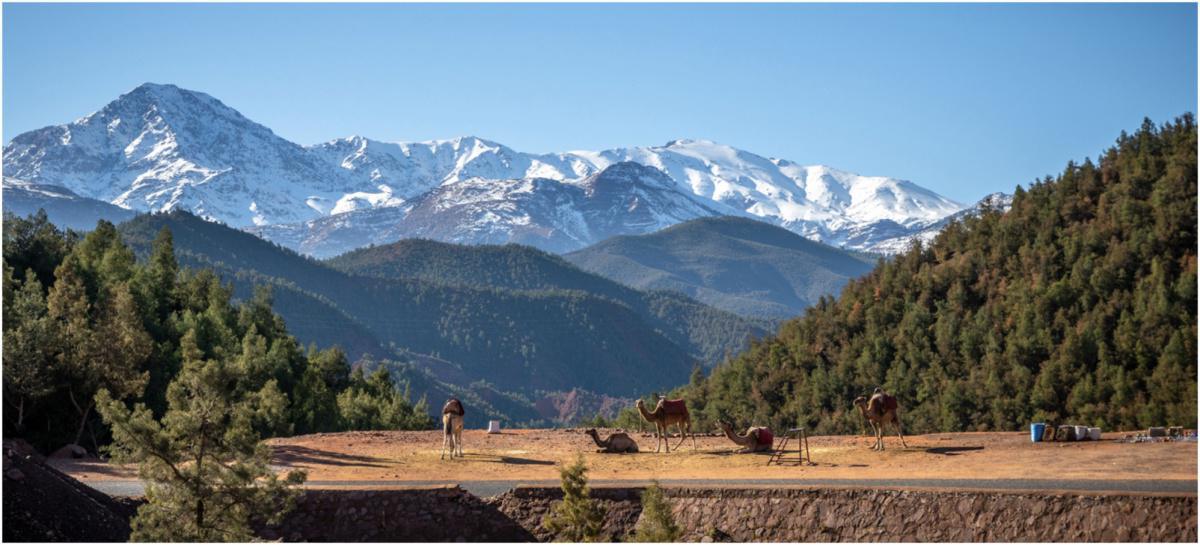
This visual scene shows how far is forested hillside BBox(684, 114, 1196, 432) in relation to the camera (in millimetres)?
70250

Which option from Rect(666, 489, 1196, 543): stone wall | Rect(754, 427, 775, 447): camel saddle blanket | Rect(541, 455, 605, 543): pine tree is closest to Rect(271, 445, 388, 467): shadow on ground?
Rect(754, 427, 775, 447): camel saddle blanket

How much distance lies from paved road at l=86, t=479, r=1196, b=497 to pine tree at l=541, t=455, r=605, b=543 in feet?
13.4

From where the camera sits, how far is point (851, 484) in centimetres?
3281

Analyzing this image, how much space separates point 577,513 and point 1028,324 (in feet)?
178

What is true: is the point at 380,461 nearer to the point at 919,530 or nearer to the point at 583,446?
the point at 583,446

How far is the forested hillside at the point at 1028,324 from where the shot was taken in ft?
230

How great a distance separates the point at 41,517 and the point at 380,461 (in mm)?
13680

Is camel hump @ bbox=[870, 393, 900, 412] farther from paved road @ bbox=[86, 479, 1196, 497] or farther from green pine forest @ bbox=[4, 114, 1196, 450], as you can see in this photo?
green pine forest @ bbox=[4, 114, 1196, 450]

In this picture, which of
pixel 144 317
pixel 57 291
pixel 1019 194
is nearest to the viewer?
pixel 57 291

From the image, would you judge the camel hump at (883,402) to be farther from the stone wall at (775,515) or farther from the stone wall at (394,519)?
the stone wall at (394,519)

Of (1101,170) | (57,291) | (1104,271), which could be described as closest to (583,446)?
(57,291)

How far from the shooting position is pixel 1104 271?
77312 millimetres

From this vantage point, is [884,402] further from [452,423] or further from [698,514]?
[452,423]

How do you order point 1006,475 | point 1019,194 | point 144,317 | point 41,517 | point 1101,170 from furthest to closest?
point 1019,194 → point 1101,170 → point 144,317 → point 1006,475 → point 41,517
